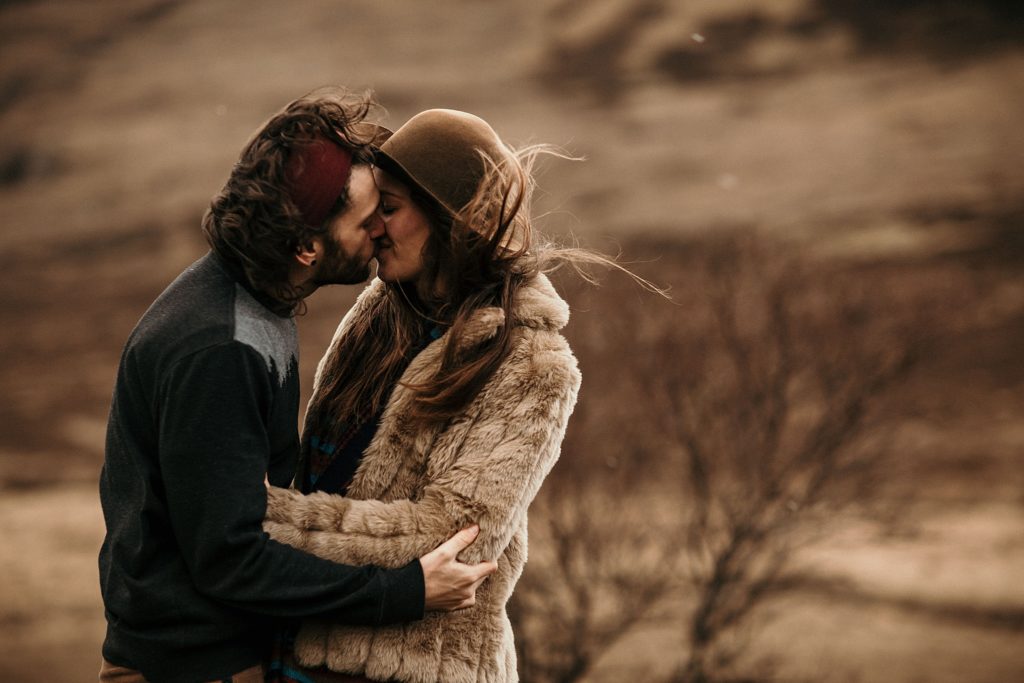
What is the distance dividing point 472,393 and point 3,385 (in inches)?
890

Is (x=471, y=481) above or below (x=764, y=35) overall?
above

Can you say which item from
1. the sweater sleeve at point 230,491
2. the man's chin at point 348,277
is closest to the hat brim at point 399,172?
the man's chin at point 348,277

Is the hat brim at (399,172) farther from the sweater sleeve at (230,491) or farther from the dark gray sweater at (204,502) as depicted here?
the sweater sleeve at (230,491)

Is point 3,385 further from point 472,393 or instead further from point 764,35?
point 472,393

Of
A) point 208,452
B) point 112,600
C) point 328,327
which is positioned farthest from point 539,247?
point 328,327

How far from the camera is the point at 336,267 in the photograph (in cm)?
221

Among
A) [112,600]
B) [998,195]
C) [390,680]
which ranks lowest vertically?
[998,195]

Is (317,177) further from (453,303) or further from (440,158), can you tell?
(453,303)

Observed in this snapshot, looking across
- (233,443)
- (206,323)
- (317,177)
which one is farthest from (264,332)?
(317,177)

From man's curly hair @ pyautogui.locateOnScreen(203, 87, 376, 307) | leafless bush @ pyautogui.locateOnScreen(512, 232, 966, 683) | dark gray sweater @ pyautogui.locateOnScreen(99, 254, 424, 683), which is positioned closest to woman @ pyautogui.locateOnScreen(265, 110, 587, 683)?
dark gray sweater @ pyautogui.locateOnScreen(99, 254, 424, 683)

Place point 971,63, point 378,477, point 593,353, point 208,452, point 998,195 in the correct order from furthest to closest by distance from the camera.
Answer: point 971,63
point 998,195
point 593,353
point 378,477
point 208,452

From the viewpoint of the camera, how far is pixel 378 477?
2.26 metres

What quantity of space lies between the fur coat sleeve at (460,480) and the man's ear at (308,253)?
390mm

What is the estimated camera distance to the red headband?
6.75ft
